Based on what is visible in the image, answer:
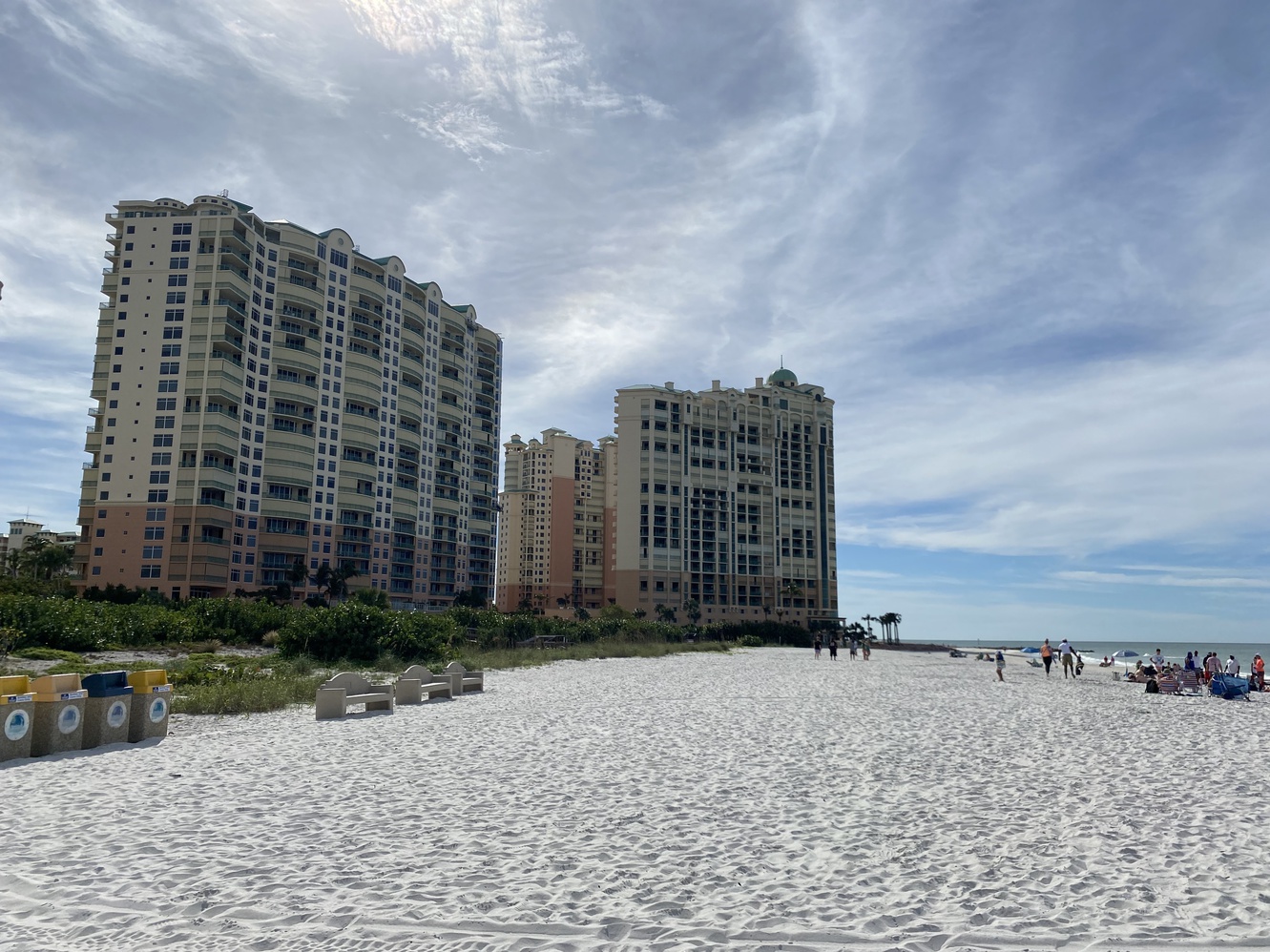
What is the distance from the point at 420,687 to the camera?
1892 centimetres

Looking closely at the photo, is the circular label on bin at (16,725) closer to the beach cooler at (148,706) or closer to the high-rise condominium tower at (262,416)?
the beach cooler at (148,706)

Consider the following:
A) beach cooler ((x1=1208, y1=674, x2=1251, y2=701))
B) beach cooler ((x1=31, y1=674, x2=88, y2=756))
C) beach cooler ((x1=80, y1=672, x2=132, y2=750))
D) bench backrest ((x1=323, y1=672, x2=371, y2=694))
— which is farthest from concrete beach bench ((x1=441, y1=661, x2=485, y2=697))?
beach cooler ((x1=1208, y1=674, x2=1251, y2=701))

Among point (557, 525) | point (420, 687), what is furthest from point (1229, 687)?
point (557, 525)

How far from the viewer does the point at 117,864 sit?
6.71 m

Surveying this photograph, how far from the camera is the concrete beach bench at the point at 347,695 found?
52.2 ft

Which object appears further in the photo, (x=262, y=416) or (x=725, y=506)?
(x=725, y=506)

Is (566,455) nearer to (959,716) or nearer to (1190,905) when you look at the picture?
(959,716)

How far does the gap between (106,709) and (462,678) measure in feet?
30.8

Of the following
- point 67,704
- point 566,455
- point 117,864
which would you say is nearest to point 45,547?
point 566,455

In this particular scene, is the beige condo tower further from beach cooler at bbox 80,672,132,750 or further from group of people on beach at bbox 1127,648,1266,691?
beach cooler at bbox 80,672,132,750

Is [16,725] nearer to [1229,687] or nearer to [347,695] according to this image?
[347,695]

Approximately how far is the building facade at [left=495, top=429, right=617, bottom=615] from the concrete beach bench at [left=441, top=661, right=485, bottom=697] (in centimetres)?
10998

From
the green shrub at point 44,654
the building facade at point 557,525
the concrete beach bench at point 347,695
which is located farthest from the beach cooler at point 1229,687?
the building facade at point 557,525

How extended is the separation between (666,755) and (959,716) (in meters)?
8.61
